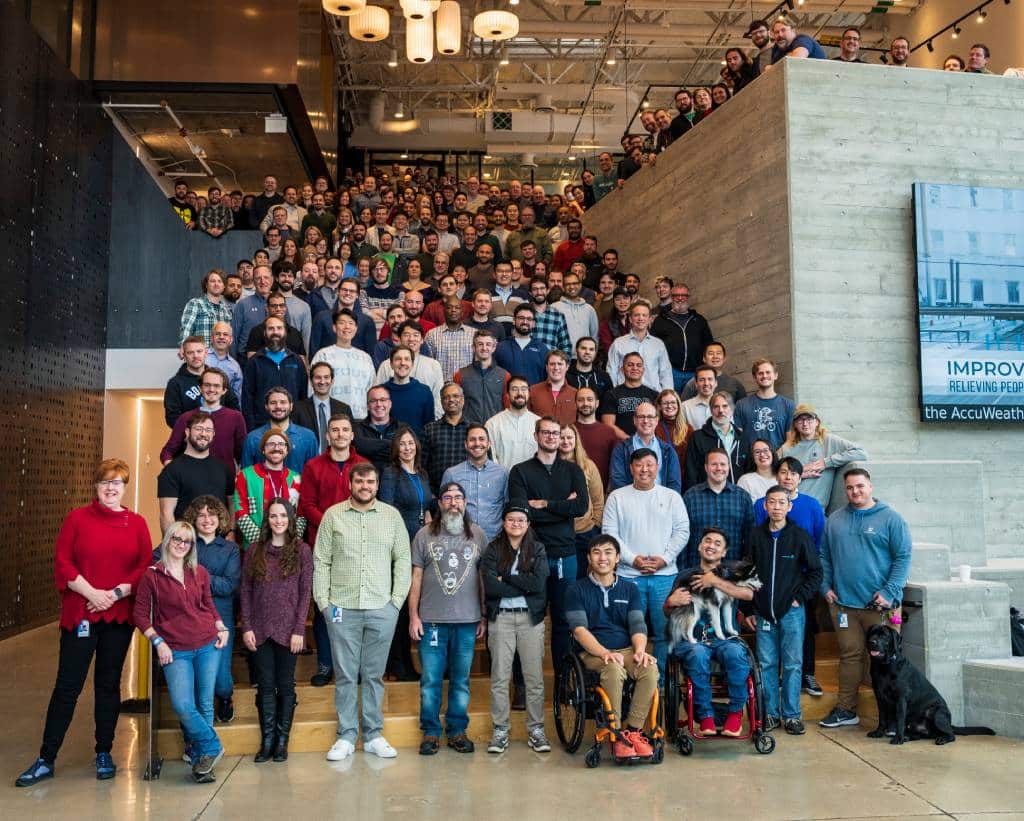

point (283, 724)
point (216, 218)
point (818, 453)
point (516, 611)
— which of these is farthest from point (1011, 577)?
point (216, 218)

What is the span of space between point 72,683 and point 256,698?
0.96 metres

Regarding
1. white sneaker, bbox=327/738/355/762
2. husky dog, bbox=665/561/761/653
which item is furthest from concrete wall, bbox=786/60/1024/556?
white sneaker, bbox=327/738/355/762

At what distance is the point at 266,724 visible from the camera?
5500 millimetres

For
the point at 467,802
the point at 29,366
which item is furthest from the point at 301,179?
the point at 467,802

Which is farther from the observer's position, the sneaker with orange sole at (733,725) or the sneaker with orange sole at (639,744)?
the sneaker with orange sole at (733,725)

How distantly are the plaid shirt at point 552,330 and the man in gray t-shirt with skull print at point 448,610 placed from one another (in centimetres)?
310

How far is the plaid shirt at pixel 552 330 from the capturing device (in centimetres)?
879

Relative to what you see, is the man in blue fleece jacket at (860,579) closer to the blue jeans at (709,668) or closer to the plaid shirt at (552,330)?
the blue jeans at (709,668)

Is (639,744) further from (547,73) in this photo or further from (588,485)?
(547,73)

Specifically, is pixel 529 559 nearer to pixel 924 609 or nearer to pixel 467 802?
pixel 467 802

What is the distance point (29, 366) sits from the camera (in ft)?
31.3

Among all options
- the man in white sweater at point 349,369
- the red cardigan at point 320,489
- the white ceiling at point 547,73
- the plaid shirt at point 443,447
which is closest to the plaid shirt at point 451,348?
the man in white sweater at point 349,369

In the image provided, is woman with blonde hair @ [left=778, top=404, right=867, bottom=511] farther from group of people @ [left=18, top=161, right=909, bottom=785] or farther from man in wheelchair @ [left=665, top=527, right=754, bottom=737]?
man in wheelchair @ [left=665, top=527, right=754, bottom=737]

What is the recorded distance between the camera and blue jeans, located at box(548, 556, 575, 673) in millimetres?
6012
